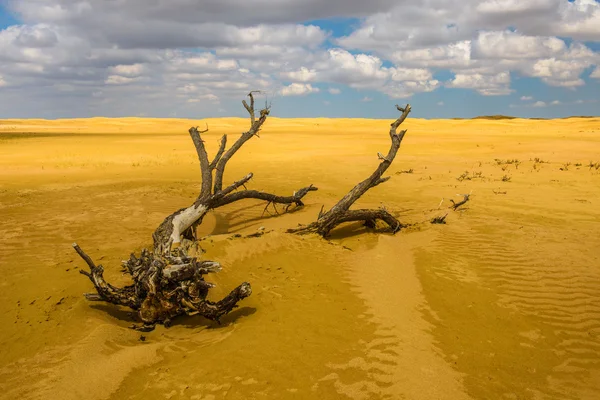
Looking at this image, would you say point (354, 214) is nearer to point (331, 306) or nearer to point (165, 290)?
point (331, 306)

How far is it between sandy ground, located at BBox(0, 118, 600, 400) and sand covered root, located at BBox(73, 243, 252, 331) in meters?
0.20

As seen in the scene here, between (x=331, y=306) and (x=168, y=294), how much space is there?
2184mm

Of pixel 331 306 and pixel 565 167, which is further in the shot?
pixel 565 167

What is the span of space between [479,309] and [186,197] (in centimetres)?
951

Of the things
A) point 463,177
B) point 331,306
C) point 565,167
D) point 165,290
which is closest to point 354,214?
point 331,306

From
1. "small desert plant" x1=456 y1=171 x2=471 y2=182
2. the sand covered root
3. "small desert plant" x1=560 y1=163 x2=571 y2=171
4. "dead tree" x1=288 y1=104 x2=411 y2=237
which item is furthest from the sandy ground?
"small desert plant" x1=560 y1=163 x2=571 y2=171

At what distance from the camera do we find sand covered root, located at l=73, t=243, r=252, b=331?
204 inches

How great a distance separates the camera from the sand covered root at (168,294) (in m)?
5.18

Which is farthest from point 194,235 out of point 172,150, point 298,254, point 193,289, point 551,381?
point 172,150

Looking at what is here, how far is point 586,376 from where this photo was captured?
4.46 m

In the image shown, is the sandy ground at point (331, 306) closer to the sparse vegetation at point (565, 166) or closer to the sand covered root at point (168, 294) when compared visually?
the sand covered root at point (168, 294)

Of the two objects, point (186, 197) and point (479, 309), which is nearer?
point (479, 309)

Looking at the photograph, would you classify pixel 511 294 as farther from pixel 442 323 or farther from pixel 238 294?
pixel 238 294

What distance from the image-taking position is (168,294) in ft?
17.0
